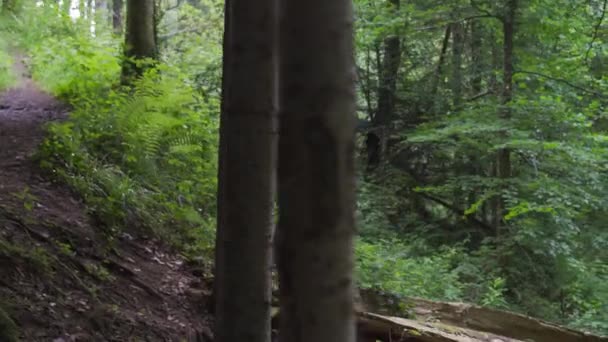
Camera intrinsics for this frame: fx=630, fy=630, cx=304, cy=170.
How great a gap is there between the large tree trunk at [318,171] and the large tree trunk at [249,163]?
1.27 metres

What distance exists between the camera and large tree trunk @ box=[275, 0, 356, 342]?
1766 millimetres

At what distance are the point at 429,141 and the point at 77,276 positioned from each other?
9.06 m

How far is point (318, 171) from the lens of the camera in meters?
1.77

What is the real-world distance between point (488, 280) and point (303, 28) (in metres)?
10.1

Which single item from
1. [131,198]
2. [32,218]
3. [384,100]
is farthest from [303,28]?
[384,100]

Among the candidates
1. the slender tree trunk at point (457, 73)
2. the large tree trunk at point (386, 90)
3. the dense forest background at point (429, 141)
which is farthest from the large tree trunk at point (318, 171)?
the large tree trunk at point (386, 90)

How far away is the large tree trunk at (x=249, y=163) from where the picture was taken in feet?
10.1

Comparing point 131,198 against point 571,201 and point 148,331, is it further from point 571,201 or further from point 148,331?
point 571,201

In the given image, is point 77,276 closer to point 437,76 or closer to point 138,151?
point 138,151

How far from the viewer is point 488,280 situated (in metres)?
11.1

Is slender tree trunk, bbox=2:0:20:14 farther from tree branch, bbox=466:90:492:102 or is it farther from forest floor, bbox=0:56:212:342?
tree branch, bbox=466:90:492:102

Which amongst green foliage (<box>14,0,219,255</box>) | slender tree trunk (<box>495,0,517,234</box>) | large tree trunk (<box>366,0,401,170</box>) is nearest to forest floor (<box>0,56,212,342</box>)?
green foliage (<box>14,0,219,255</box>)

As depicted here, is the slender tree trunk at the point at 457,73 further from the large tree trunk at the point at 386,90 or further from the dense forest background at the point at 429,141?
the large tree trunk at the point at 386,90

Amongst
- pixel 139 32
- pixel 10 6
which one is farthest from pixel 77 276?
pixel 10 6
